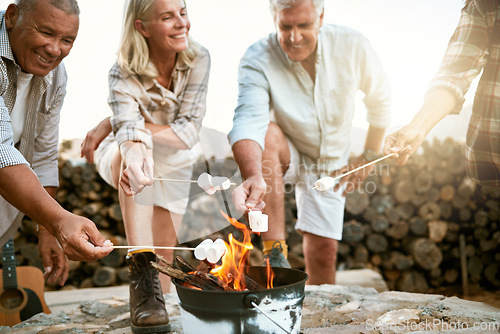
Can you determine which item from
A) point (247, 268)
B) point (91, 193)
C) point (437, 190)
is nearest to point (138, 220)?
point (247, 268)

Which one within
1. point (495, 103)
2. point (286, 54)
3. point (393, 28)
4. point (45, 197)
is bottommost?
point (45, 197)

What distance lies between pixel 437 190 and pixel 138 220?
2.81 metres

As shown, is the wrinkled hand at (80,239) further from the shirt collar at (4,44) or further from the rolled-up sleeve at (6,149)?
the shirt collar at (4,44)

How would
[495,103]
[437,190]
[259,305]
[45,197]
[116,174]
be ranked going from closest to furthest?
[259,305]
[45,197]
[495,103]
[116,174]
[437,190]

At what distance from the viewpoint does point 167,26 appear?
2.15m

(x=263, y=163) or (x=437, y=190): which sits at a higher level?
(x=263, y=163)

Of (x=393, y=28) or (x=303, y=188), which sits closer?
(x=303, y=188)

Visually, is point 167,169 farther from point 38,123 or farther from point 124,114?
point 38,123

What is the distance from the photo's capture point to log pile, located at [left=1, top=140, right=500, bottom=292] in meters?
3.78

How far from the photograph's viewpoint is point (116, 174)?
2.23m

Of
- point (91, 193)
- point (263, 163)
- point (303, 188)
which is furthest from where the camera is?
point (91, 193)

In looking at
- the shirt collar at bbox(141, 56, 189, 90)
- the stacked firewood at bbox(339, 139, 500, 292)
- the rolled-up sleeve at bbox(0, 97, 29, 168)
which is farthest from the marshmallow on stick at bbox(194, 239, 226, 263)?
the stacked firewood at bbox(339, 139, 500, 292)

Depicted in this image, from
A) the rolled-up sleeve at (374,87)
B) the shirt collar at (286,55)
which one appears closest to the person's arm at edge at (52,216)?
the shirt collar at (286,55)

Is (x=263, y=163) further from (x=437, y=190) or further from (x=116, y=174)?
(x=437, y=190)
